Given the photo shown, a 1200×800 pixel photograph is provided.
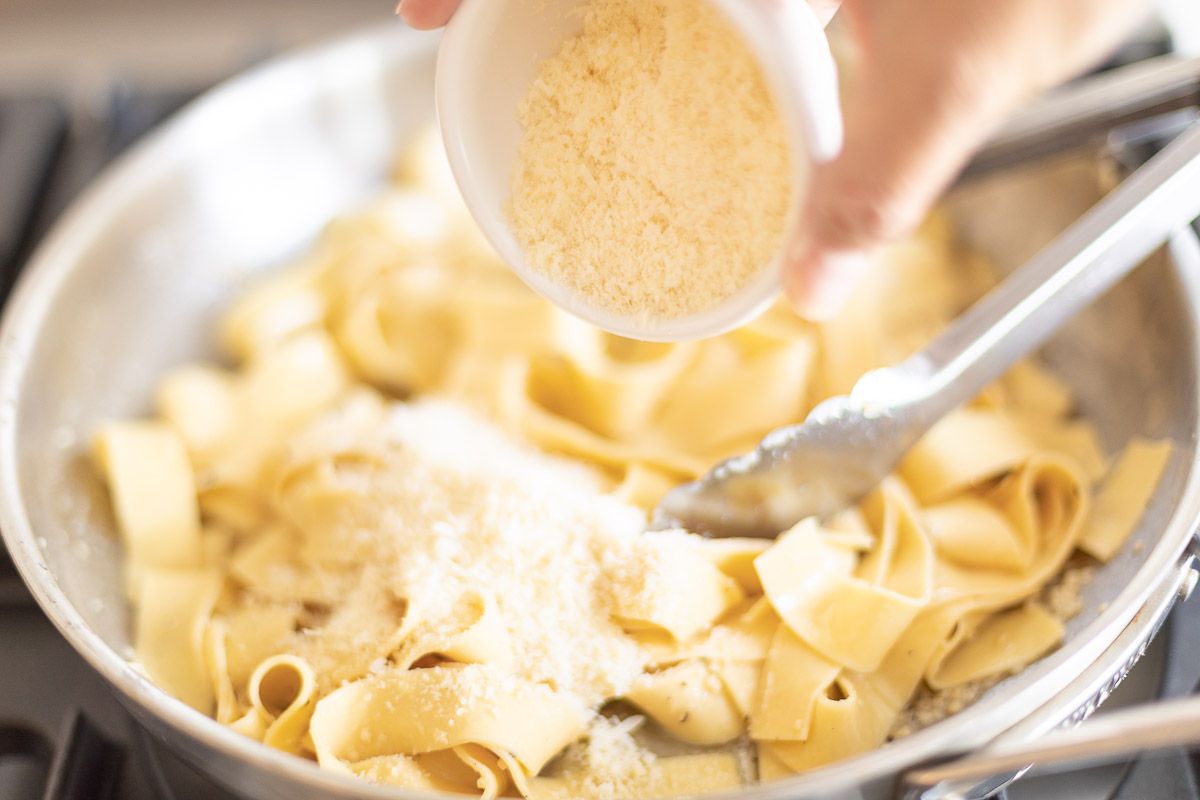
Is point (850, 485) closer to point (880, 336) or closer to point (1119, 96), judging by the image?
point (880, 336)

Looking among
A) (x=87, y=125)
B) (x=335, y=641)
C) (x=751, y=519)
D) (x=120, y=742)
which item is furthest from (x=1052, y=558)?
(x=87, y=125)

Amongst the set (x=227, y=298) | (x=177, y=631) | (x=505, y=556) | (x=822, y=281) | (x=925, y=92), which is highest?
(x=925, y=92)

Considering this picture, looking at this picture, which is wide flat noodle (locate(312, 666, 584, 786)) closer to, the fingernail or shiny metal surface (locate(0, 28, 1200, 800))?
shiny metal surface (locate(0, 28, 1200, 800))

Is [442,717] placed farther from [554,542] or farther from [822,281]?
[822,281]

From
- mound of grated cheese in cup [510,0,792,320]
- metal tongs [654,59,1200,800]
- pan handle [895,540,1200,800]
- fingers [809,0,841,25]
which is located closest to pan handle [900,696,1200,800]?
pan handle [895,540,1200,800]

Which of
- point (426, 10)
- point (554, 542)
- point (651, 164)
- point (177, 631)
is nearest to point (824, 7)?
point (651, 164)

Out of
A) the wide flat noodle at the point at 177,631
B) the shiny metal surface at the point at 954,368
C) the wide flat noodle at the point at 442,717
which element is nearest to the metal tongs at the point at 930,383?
the shiny metal surface at the point at 954,368
